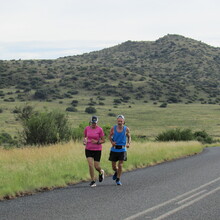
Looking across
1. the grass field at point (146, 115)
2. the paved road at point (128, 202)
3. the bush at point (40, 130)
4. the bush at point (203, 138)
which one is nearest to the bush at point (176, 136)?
the bush at point (203, 138)

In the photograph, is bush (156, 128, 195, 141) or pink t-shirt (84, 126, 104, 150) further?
bush (156, 128, 195, 141)

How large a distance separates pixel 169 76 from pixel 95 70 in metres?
29.3

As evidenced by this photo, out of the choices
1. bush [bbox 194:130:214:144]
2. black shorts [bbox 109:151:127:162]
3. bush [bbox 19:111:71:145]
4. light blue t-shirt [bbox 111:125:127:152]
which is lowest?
bush [bbox 194:130:214:144]

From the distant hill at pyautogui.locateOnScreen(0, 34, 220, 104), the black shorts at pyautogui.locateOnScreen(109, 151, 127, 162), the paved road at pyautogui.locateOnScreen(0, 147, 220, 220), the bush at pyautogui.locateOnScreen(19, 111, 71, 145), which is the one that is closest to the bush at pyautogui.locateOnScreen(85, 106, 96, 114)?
the distant hill at pyautogui.locateOnScreen(0, 34, 220, 104)

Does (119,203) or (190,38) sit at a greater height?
(190,38)

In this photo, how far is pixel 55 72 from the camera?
343ft

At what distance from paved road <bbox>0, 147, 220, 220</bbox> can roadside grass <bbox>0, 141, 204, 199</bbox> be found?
523mm

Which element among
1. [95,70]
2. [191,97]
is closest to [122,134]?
[191,97]

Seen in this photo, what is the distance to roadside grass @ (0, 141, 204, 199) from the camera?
1021 centimetres

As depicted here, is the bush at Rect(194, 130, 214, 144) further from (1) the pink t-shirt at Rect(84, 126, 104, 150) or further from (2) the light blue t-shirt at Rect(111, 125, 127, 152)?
(1) the pink t-shirt at Rect(84, 126, 104, 150)

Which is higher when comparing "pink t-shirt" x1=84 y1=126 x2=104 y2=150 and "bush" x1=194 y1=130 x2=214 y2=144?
"pink t-shirt" x1=84 y1=126 x2=104 y2=150

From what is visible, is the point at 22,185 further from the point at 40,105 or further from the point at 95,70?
the point at 95,70

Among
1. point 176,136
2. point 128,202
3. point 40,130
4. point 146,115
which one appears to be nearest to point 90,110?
point 146,115

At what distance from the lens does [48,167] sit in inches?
493
